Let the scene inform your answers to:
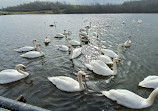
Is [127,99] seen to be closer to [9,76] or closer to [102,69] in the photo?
[102,69]

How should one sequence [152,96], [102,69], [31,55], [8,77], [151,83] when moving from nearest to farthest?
1. [152,96]
2. [151,83]
3. [8,77]
4. [102,69]
5. [31,55]

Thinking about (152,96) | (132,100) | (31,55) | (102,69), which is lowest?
(132,100)

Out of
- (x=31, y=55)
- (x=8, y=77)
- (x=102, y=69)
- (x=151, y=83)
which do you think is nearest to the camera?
(x=151, y=83)

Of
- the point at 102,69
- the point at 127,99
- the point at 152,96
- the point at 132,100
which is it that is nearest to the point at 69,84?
the point at 102,69

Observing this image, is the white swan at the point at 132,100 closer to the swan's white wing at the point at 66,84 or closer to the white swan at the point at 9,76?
the swan's white wing at the point at 66,84

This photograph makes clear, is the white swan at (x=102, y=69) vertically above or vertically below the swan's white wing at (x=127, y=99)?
above

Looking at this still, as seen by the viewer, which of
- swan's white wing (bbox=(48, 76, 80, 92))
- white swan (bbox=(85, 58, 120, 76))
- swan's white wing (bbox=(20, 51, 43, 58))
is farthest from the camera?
swan's white wing (bbox=(20, 51, 43, 58))

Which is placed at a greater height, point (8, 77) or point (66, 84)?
point (8, 77)

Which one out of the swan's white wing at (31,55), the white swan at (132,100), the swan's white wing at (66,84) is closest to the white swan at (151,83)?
the white swan at (132,100)

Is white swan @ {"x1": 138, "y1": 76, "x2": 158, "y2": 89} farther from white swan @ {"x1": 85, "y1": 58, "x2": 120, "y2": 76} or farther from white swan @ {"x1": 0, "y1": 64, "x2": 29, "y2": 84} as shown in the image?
white swan @ {"x1": 0, "y1": 64, "x2": 29, "y2": 84}

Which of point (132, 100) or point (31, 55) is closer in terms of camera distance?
point (132, 100)

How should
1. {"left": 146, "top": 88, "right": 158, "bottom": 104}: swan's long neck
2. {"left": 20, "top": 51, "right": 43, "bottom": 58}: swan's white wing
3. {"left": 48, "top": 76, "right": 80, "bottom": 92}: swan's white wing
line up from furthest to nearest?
{"left": 20, "top": 51, "right": 43, "bottom": 58}: swan's white wing → {"left": 48, "top": 76, "right": 80, "bottom": 92}: swan's white wing → {"left": 146, "top": 88, "right": 158, "bottom": 104}: swan's long neck

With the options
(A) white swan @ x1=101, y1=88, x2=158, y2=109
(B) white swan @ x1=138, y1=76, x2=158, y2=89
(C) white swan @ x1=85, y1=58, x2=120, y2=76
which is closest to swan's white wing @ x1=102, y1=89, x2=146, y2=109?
(A) white swan @ x1=101, y1=88, x2=158, y2=109

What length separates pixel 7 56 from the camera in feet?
41.1
